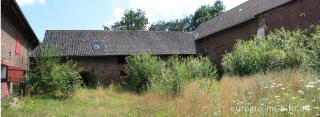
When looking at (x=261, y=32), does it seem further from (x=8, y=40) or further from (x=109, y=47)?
(x=8, y=40)

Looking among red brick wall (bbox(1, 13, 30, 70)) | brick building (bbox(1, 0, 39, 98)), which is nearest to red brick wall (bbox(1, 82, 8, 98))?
brick building (bbox(1, 0, 39, 98))

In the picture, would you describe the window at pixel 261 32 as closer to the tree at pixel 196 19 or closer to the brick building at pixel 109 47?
the brick building at pixel 109 47

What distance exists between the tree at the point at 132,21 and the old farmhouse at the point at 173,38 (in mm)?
16659

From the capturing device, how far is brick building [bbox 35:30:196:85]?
16484 millimetres

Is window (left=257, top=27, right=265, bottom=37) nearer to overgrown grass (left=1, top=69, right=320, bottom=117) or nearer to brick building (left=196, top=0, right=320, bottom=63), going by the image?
brick building (left=196, top=0, right=320, bottom=63)

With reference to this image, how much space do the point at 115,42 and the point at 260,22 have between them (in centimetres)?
1236

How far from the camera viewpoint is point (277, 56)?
7707 millimetres

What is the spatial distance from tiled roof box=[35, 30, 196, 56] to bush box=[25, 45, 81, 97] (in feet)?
19.2

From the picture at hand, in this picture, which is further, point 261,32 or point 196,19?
point 196,19

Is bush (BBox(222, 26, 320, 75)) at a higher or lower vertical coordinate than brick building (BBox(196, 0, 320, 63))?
lower

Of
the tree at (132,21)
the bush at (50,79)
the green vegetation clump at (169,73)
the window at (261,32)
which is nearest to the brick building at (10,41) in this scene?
the bush at (50,79)

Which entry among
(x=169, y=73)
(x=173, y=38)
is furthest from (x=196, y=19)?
(x=169, y=73)

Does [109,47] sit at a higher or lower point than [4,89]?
higher

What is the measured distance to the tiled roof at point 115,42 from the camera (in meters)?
16.8
